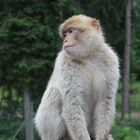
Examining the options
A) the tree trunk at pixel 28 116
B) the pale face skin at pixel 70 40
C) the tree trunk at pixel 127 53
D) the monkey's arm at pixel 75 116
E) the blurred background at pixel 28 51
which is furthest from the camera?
the tree trunk at pixel 127 53

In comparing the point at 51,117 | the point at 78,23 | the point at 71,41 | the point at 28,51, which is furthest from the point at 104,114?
the point at 28,51

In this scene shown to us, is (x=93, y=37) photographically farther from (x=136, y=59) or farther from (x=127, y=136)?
(x=136, y=59)

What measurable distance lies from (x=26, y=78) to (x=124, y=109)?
4.80 meters

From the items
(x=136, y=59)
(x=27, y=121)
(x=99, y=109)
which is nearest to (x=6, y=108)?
(x=27, y=121)

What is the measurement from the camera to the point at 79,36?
24.6 ft

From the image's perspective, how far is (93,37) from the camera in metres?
7.55

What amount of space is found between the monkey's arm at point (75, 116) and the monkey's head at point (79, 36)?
1.60 feet

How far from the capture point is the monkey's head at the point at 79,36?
735cm

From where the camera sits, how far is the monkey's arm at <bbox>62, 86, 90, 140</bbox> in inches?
292

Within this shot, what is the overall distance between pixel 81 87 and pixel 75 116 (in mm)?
358

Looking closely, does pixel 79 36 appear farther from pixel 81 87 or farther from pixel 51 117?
pixel 51 117

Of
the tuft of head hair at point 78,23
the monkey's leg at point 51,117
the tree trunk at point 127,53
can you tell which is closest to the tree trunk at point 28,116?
the tree trunk at point 127,53

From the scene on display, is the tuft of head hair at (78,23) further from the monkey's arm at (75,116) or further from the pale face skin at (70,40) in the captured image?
the monkey's arm at (75,116)

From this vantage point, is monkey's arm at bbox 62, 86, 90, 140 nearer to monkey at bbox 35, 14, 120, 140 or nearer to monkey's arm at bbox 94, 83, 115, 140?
monkey at bbox 35, 14, 120, 140
